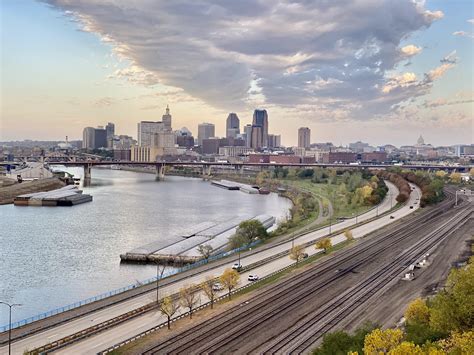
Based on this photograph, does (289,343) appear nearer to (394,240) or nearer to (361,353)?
(361,353)

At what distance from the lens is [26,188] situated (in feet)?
208

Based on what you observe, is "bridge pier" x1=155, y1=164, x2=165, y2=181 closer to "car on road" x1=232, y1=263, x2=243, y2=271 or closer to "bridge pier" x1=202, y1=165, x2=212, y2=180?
"bridge pier" x1=202, y1=165, x2=212, y2=180

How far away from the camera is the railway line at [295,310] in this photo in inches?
583

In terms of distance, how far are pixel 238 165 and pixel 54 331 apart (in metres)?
102

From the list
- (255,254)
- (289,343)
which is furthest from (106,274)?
(289,343)

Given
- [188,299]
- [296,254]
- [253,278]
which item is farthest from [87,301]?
[296,254]

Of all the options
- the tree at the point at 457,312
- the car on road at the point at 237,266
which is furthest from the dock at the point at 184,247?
the tree at the point at 457,312

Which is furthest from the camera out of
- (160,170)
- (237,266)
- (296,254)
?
(160,170)

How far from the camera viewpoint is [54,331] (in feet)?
51.2

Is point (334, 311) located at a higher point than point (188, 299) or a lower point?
lower

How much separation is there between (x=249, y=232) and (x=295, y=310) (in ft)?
43.4

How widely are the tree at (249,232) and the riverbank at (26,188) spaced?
33.6m

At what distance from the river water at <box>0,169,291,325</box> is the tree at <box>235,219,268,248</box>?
6314mm

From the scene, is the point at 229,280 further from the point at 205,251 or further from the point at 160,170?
the point at 160,170
